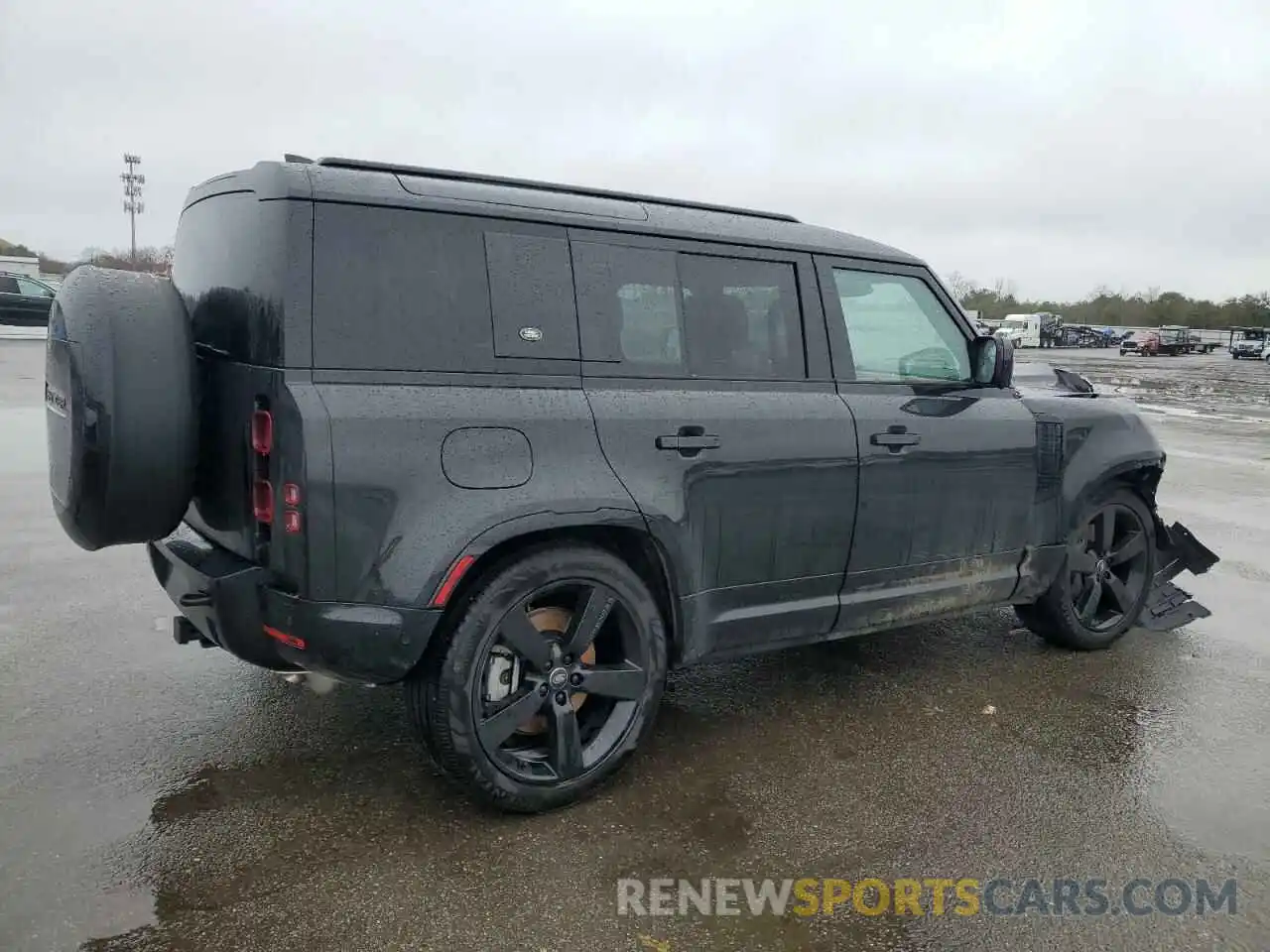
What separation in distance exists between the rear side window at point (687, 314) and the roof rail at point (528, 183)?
28 centimetres

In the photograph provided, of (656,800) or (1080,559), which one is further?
(1080,559)

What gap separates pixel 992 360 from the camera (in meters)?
4.17

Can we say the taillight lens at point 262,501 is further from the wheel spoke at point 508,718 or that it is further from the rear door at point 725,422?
the rear door at point 725,422

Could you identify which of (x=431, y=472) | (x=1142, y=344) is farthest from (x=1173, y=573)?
(x=1142, y=344)

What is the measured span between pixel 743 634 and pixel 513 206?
176 centimetres

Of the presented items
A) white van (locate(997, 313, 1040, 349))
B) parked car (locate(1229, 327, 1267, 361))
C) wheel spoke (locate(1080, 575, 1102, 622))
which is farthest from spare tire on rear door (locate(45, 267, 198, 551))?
white van (locate(997, 313, 1040, 349))

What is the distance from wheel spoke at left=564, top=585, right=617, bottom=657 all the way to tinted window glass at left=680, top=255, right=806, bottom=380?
886 mm

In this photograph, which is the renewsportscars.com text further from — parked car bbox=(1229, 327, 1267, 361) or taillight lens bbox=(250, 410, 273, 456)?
parked car bbox=(1229, 327, 1267, 361)

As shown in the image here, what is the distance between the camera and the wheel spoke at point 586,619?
3.10 metres

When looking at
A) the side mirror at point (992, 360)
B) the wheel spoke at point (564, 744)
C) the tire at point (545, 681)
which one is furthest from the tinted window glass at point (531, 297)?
the side mirror at point (992, 360)

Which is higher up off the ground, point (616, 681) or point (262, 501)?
point (262, 501)

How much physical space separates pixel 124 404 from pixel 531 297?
1261 mm

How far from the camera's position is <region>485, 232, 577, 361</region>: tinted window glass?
2977mm

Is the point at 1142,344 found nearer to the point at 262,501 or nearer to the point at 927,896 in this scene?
the point at 927,896
